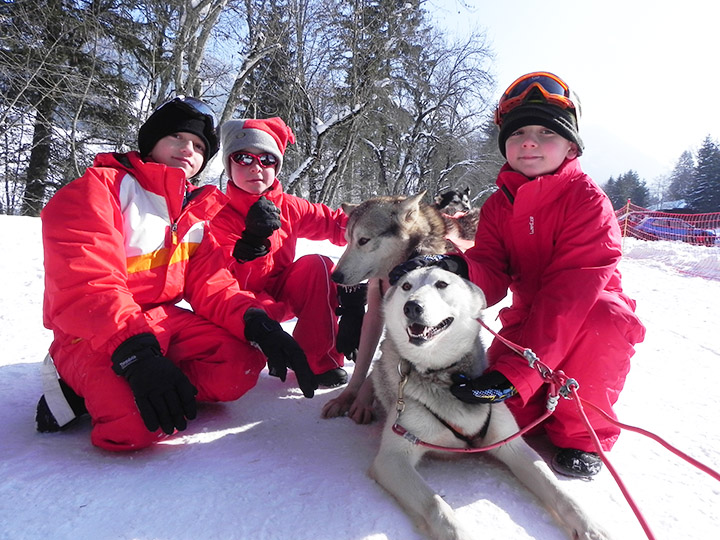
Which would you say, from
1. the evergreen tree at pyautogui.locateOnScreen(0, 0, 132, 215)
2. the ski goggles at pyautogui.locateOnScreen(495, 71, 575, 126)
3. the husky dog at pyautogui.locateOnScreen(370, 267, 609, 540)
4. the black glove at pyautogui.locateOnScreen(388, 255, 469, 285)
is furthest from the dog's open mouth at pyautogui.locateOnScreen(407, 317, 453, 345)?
the evergreen tree at pyautogui.locateOnScreen(0, 0, 132, 215)

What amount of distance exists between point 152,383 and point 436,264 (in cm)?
131

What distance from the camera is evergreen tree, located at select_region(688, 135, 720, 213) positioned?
3175 centimetres

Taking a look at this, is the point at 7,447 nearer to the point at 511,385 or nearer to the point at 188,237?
the point at 188,237

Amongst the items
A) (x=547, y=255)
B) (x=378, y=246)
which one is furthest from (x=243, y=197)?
(x=547, y=255)

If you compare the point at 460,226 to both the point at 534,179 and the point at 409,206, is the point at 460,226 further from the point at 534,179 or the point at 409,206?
the point at 534,179

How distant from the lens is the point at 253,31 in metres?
8.65

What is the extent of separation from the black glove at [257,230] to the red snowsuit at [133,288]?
10.1 inches

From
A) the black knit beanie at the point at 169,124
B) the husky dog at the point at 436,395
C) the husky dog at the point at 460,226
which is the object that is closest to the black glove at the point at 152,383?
the husky dog at the point at 436,395

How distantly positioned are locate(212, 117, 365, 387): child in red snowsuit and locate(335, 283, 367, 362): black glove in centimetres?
1

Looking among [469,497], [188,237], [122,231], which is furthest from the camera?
[188,237]

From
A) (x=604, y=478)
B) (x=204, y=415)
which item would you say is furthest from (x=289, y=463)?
(x=604, y=478)

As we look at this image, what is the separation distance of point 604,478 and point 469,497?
0.61 m

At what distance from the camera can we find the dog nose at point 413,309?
1.53 metres

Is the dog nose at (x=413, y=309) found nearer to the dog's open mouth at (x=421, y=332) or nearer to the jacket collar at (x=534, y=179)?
the dog's open mouth at (x=421, y=332)
